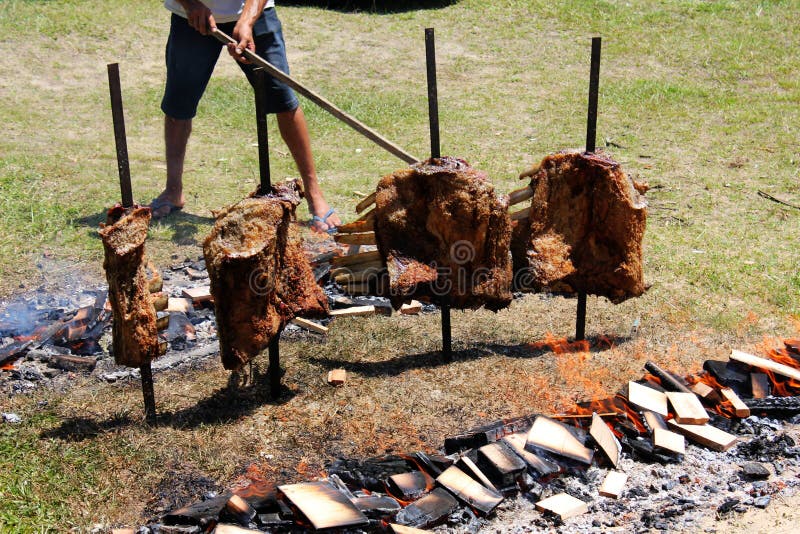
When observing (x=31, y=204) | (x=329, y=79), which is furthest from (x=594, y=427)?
(x=329, y=79)

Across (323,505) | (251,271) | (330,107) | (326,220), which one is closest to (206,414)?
(251,271)

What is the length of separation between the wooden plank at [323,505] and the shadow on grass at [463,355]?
116 cm

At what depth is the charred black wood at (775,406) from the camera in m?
4.36

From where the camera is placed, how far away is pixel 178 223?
275 inches

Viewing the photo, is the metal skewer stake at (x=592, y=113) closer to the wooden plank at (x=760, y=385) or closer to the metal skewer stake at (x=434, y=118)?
the metal skewer stake at (x=434, y=118)

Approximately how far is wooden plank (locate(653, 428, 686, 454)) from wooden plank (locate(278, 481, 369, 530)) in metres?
1.54

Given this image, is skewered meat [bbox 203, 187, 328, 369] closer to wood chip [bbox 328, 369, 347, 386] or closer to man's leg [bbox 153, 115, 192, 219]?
wood chip [bbox 328, 369, 347, 386]

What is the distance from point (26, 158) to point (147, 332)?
4.97m

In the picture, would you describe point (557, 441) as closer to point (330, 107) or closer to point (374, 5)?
point (330, 107)

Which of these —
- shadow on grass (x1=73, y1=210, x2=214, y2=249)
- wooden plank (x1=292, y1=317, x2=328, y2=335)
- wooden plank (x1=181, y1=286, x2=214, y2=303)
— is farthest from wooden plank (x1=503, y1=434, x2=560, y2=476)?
shadow on grass (x1=73, y1=210, x2=214, y2=249)

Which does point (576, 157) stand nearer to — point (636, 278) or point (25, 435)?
point (636, 278)

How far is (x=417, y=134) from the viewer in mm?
9320

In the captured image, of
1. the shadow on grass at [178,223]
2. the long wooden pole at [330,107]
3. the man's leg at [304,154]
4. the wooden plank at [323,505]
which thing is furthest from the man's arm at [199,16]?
the wooden plank at [323,505]

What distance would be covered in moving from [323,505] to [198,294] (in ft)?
8.21
